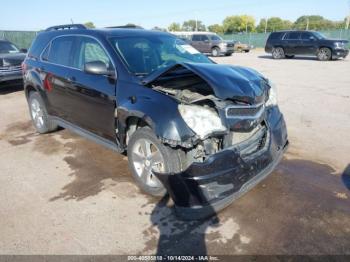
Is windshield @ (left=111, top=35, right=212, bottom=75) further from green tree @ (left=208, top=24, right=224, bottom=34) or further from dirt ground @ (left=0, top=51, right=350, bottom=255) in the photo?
green tree @ (left=208, top=24, right=224, bottom=34)

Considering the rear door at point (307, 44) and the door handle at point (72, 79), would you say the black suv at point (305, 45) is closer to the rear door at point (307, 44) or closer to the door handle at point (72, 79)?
the rear door at point (307, 44)

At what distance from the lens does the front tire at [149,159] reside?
3336mm

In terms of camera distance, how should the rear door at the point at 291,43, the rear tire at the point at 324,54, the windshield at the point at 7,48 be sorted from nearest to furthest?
the windshield at the point at 7,48
the rear tire at the point at 324,54
the rear door at the point at 291,43

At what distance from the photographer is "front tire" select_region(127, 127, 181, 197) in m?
3.34

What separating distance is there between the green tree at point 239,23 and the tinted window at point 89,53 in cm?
10213

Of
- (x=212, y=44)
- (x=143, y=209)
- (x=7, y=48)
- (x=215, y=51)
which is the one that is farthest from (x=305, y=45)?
(x=143, y=209)

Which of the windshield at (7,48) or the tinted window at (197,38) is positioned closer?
the windshield at (7,48)

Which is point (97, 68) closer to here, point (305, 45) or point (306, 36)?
point (305, 45)

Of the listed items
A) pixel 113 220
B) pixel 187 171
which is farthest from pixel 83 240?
pixel 187 171

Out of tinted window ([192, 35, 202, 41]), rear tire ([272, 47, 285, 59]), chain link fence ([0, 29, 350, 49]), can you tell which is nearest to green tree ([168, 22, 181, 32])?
chain link fence ([0, 29, 350, 49])

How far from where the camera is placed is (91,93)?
438 centimetres

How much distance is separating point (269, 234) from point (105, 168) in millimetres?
2463

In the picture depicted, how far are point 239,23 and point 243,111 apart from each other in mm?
106311

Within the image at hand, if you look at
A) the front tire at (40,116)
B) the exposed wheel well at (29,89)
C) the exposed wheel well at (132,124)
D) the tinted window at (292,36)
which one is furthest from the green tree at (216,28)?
the exposed wheel well at (132,124)
